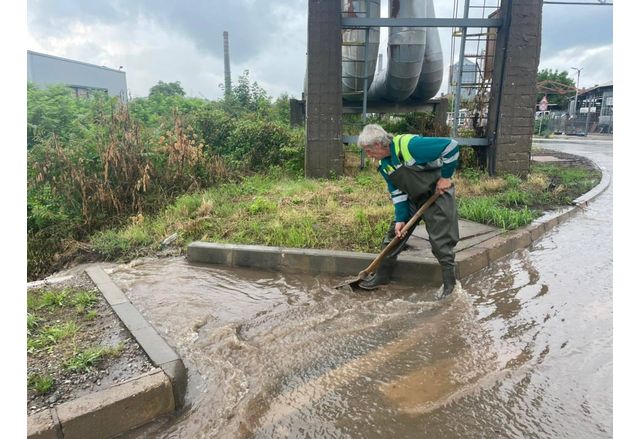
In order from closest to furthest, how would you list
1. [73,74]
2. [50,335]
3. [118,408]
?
[118,408] → [50,335] → [73,74]

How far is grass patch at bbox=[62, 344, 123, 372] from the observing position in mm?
2520

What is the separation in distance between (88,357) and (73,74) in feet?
97.1

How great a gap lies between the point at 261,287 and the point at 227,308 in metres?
0.55

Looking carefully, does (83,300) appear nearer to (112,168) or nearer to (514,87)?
(112,168)

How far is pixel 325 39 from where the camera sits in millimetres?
7707

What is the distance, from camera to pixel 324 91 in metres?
7.91

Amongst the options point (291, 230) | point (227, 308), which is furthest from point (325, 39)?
point (227, 308)

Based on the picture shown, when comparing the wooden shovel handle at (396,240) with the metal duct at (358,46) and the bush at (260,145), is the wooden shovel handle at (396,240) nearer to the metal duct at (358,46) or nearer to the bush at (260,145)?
the bush at (260,145)

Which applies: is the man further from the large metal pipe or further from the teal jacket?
the large metal pipe

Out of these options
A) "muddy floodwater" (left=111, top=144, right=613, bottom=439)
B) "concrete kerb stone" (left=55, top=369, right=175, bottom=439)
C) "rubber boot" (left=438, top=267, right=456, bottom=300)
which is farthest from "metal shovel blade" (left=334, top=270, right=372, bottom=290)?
"concrete kerb stone" (left=55, top=369, right=175, bottom=439)

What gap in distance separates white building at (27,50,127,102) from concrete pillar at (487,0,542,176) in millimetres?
19103

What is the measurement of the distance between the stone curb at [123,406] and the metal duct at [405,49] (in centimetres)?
820

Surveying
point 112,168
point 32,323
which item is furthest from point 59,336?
point 112,168

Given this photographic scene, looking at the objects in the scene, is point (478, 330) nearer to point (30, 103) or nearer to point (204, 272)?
point (204, 272)
